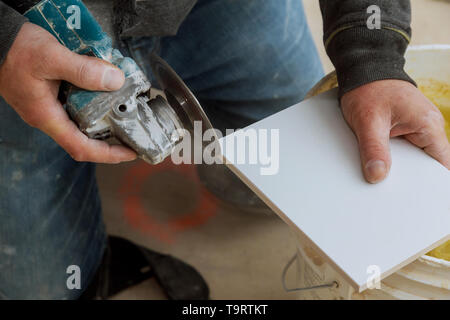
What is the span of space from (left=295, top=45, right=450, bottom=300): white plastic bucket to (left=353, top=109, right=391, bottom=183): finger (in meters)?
0.13

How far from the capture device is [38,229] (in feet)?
3.12

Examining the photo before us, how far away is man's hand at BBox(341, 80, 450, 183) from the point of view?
714 millimetres

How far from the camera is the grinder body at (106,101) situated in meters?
0.66

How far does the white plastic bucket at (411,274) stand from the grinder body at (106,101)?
0.28 m

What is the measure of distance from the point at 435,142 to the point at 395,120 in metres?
0.07

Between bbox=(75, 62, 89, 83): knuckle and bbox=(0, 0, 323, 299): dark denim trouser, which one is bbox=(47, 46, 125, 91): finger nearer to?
bbox=(75, 62, 89, 83): knuckle

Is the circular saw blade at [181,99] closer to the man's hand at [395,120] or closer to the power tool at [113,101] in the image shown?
the power tool at [113,101]

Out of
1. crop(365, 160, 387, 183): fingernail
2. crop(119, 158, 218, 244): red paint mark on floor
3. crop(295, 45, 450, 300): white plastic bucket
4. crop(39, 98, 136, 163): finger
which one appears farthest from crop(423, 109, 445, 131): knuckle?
crop(119, 158, 218, 244): red paint mark on floor

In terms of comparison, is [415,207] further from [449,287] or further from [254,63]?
[254,63]

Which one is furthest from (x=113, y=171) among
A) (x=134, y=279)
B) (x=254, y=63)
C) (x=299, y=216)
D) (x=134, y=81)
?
(x=299, y=216)

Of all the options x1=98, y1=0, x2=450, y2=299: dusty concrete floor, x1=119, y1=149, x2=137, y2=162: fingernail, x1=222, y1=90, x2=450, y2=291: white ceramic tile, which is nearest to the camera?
x1=222, y1=90, x2=450, y2=291: white ceramic tile

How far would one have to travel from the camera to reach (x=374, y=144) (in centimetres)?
70

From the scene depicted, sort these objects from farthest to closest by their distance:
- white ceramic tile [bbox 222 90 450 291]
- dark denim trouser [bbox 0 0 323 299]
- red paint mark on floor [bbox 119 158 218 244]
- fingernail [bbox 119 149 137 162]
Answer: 1. red paint mark on floor [bbox 119 158 218 244]
2. dark denim trouser [bbox 0 0 323 299]
3. fingernail [bbox 119 149 137 162]
4. white ceramic tile [bbox 222 90 450 291]

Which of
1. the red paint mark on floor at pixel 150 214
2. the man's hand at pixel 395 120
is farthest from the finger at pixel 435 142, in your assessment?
the red paint mark on floor at pixel 150 214
